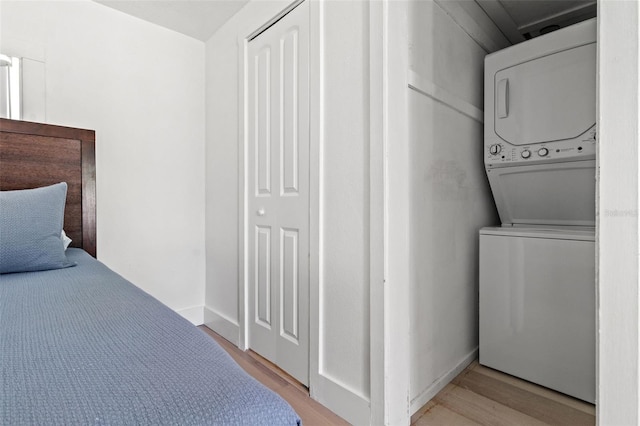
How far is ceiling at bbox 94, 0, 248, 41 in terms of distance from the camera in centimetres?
221

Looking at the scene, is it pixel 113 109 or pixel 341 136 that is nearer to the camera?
pixel 341 136

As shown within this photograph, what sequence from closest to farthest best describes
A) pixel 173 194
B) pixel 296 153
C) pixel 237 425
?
pixel 237 425 < pixel 296 153 < pixel 173 194

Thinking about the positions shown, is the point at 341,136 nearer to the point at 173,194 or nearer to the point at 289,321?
the point at 289,321

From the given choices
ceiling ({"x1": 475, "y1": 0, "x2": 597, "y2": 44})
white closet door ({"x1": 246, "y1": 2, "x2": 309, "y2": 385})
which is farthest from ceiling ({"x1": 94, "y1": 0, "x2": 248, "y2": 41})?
ceiling ({"x1": 475, "y1": 0, "x2": 597, "y2": 44})

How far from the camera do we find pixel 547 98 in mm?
1907

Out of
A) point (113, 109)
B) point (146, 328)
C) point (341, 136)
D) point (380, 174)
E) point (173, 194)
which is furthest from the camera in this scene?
point (173, 194)

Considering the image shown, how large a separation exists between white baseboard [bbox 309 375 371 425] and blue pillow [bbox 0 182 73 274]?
1.24 m

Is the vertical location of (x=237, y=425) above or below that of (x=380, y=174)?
below

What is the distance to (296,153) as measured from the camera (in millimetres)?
1849

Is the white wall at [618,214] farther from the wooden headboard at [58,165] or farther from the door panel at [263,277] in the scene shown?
the wooden headboard at [58,165]

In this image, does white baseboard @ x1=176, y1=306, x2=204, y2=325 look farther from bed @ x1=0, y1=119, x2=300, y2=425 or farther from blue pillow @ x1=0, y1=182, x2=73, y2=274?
bed @ x1=0, y1=119, x2=300, y2=425

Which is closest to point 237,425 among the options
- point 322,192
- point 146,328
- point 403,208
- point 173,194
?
point 146,328

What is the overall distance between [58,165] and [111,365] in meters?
1.86

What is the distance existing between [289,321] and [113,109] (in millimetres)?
1826
